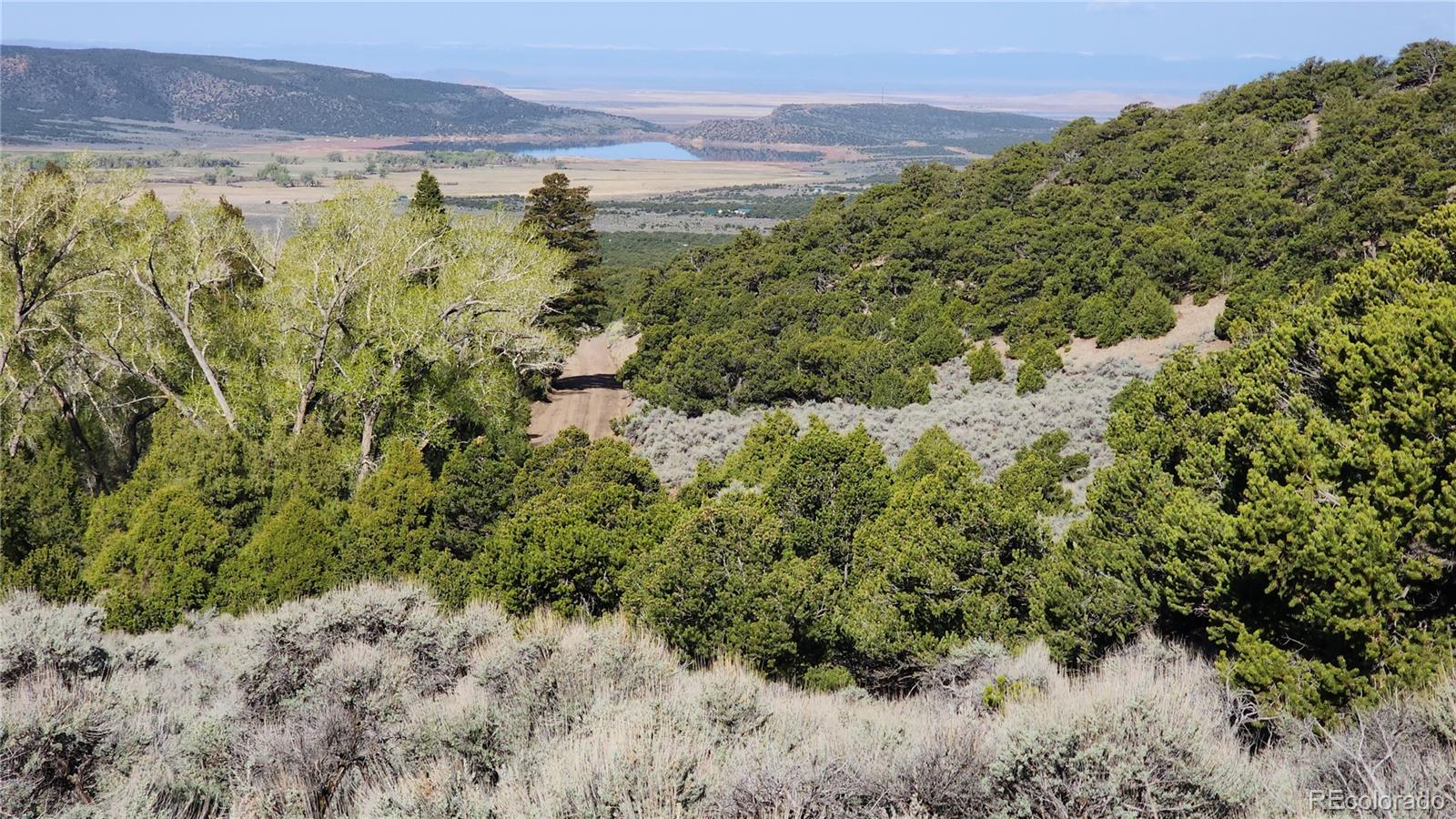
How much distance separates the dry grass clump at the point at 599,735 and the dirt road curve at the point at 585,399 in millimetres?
17559

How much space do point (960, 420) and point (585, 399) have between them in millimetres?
15864

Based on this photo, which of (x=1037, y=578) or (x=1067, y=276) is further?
(x=1067, y=276)

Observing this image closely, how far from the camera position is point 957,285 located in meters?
38.8

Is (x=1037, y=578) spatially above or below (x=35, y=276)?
below

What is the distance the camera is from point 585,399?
35.4m

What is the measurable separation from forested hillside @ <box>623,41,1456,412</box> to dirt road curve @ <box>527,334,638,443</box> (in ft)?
4.51

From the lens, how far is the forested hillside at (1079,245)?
3036cm

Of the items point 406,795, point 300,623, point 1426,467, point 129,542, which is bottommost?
point 129,542

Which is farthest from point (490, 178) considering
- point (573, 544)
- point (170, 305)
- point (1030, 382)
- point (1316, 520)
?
point (1316, 520)

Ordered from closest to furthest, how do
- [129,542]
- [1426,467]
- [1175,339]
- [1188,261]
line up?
[1426,467] → [129,542] → [1175,339] → [1188,261]

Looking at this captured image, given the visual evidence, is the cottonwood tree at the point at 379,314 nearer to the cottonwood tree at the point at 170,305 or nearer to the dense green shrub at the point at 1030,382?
the cottonwood tree at the point at 170,305

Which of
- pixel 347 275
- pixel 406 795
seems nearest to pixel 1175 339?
pixel 347 275

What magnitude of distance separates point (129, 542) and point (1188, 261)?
32432 millimetres

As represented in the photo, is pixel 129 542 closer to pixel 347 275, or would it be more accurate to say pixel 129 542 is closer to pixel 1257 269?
pixel 347 275
